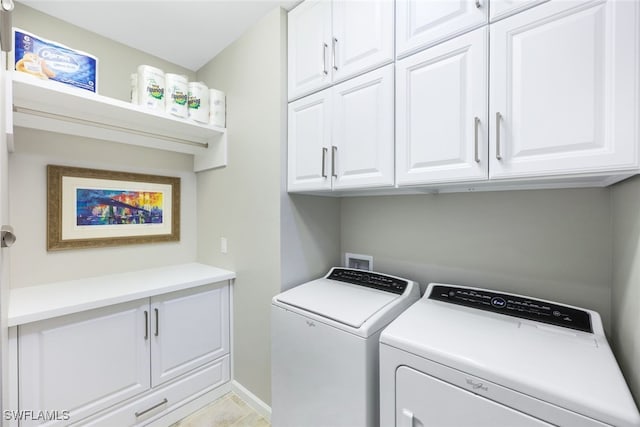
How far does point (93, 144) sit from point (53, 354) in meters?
1.32

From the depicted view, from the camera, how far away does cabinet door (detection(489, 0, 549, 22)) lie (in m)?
0.92

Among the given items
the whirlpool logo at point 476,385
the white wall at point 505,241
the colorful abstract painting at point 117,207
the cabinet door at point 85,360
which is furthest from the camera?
the colorful abstract painting at point 117,207

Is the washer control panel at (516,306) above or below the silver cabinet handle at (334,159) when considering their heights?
below

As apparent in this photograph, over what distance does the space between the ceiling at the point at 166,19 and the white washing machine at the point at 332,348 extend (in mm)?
1754

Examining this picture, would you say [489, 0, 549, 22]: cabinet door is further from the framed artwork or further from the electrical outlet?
the framed artwork

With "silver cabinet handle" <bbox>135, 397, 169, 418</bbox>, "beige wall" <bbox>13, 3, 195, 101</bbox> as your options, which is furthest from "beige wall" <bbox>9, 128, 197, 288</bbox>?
"silver cabinet handle" <bbox>135, 397, 169, 418</bbox>

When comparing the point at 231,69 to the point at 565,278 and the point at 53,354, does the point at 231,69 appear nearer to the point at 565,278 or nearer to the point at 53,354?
the point at 53,354

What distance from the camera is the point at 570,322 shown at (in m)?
1.04

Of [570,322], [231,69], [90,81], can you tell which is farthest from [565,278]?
[90,81]

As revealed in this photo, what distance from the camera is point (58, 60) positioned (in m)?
1.39

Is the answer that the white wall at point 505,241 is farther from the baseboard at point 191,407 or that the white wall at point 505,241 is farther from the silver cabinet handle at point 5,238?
the silver cabinet handle at point 5,238

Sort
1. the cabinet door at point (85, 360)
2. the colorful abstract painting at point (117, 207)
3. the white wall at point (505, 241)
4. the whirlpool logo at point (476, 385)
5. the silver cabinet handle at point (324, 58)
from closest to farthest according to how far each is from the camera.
Answer: the whirlpool logo at point (476, 385), the white wall at point (505, 241), the cabinet door at point (85, 360), the silver cabinet handle at point (324, 58), the colorful abstract painting at point (117, 207)

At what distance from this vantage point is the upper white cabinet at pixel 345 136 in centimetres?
126

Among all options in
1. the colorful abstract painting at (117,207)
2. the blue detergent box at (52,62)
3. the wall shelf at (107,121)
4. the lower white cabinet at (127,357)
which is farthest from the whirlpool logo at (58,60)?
the lower white cabinet at (127,357)
